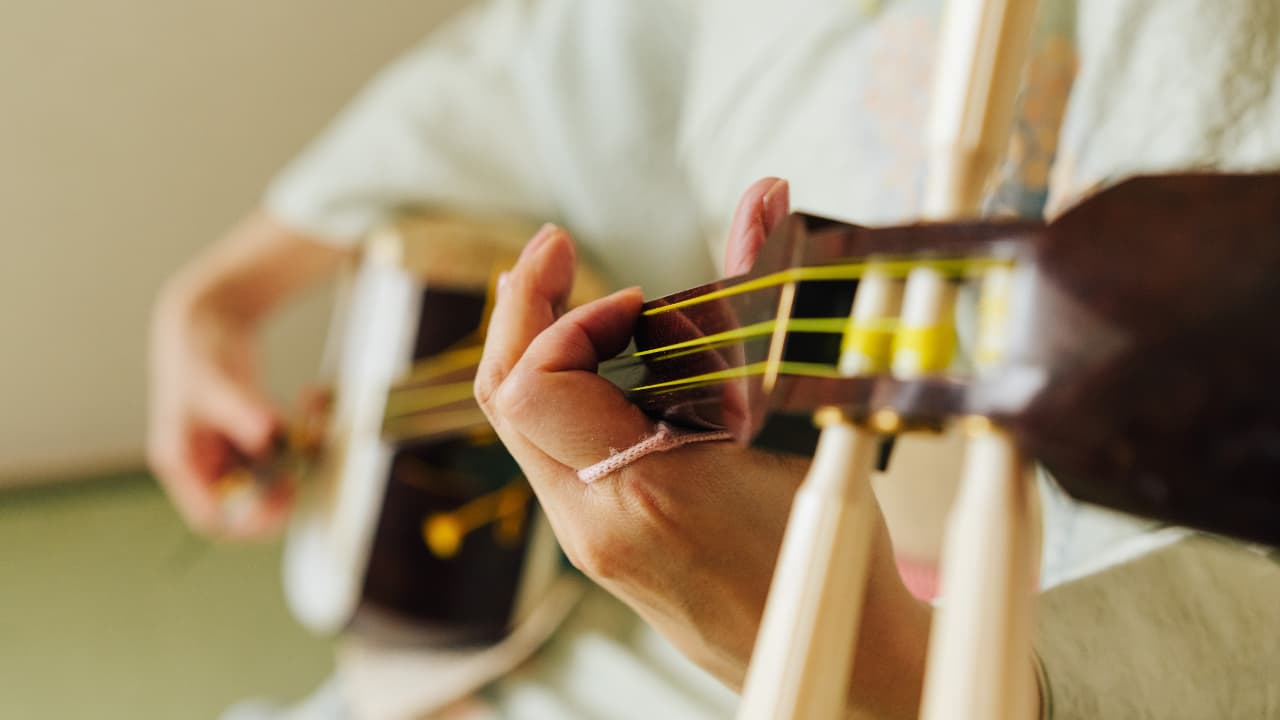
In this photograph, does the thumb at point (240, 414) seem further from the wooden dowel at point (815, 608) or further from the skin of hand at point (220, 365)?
the wooden dowel at point (815, 608)

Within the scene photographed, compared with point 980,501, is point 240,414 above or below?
below

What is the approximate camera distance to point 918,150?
388 millimetres

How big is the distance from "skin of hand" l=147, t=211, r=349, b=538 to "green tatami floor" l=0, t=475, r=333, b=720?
0.21 m

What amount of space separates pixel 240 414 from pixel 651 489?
609 mm

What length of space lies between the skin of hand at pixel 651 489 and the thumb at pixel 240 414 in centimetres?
56

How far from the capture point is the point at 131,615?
987 millimetres

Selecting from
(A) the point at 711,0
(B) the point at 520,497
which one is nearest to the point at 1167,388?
(A) the point at 711,0

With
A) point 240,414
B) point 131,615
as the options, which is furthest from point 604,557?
point 131,615

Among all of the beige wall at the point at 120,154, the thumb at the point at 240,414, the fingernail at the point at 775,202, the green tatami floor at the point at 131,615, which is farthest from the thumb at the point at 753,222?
the beige wall at the point at 120,154

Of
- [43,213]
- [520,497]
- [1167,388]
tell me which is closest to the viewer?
[1167,388]

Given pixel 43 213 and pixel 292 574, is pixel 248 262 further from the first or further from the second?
pixel 43 213

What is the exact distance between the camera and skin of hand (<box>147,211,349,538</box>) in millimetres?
769

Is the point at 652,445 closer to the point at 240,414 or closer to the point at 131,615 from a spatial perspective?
the point at 240,414

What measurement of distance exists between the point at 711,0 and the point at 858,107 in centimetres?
16
